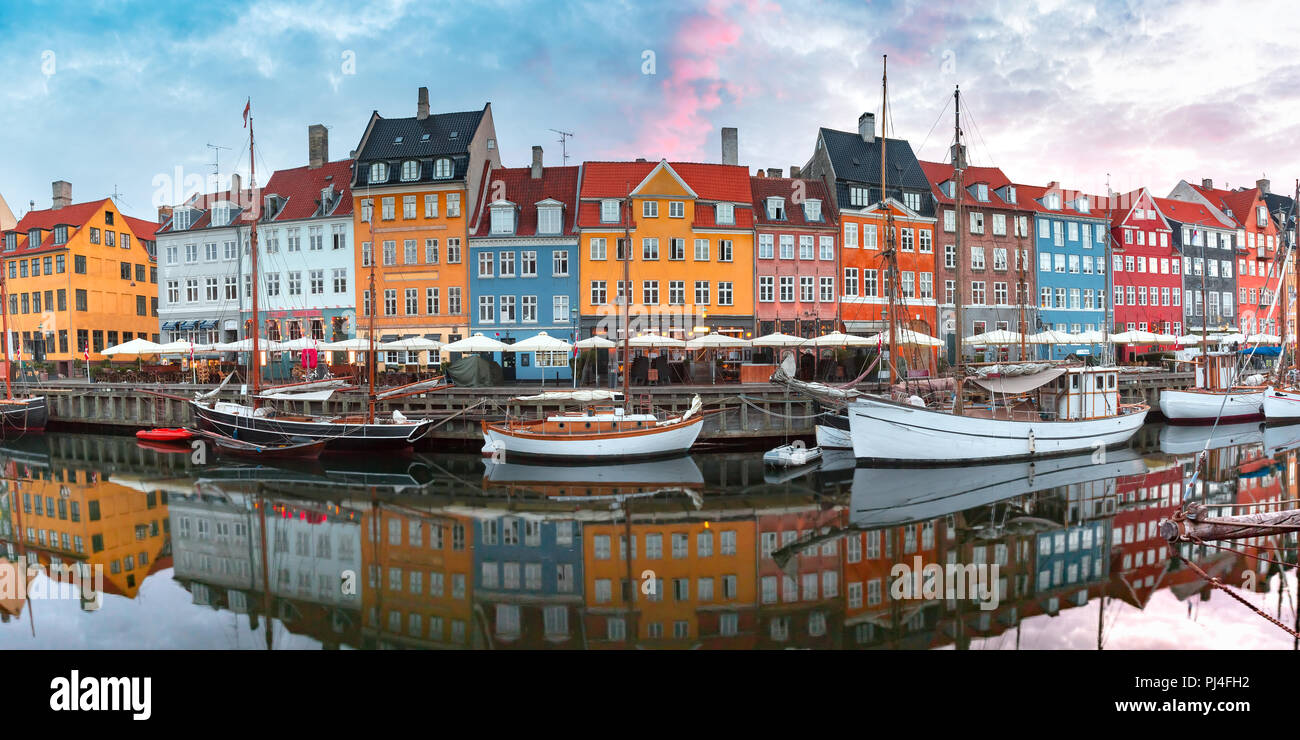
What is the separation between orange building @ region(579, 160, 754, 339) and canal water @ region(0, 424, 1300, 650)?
17.5 m

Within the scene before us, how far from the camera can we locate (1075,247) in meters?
52.0

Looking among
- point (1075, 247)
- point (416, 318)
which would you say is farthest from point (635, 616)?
point (1075, 247)

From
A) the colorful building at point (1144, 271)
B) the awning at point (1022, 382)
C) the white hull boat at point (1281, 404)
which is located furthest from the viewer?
the colorful building at point (1144, 271)

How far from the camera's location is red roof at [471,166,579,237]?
4200 centimetres

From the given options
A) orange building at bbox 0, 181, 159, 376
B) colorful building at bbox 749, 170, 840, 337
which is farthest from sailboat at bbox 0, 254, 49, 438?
colorful building at bbox 749, 170, 840, 337

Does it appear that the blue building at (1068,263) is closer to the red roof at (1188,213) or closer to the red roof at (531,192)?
the red roof at (1188,213)

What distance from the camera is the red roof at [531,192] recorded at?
4200 centimetres

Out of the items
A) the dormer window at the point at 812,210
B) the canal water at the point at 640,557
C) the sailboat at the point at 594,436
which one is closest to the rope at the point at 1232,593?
the canal water at the point at 640,557

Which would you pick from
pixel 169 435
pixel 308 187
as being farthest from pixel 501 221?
pixel 169 435

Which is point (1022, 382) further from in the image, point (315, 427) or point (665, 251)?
point (315, 427)

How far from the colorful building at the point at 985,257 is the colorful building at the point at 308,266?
Answer: 35139 millimetres

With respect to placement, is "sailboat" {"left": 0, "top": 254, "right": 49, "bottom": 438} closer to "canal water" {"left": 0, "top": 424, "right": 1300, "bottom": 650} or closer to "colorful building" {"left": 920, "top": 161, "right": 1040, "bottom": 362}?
"canal water" {"left": 0, "top": 424, "right": 1300, "bottom": 650}
